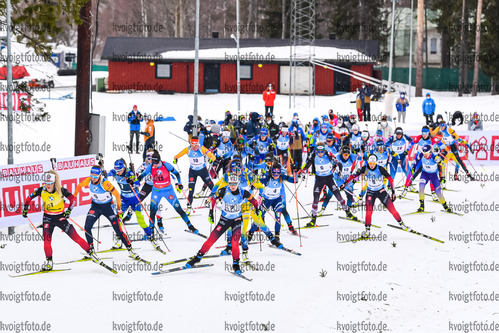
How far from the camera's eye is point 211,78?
47.5 metres

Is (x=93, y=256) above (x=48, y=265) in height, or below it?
above

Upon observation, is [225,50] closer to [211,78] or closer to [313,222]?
[211,78]

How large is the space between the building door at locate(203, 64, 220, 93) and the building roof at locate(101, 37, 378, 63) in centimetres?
88

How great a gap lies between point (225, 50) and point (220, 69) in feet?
6.91

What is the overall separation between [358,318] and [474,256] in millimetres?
5223

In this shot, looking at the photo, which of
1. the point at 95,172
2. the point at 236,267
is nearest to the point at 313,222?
the point at 236,267

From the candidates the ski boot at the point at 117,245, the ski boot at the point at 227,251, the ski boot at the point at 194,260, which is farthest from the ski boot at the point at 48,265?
the ski boot at the point at 227,251

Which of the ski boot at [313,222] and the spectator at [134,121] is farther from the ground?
the spectator at [134,121]

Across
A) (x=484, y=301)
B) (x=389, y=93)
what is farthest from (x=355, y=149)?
(x=389, y=93)

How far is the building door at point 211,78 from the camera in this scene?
155 ft

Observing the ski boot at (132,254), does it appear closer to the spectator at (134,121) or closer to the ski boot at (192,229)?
the ski boot at (192,229)

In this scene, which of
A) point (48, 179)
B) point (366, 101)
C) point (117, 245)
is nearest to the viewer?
point (48, 179)

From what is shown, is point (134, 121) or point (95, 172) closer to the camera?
point (95, 172)

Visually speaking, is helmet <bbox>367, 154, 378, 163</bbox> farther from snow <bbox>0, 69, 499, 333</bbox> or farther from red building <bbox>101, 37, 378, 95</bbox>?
red building <bbox>101, 37, 378, 95</bbox>
